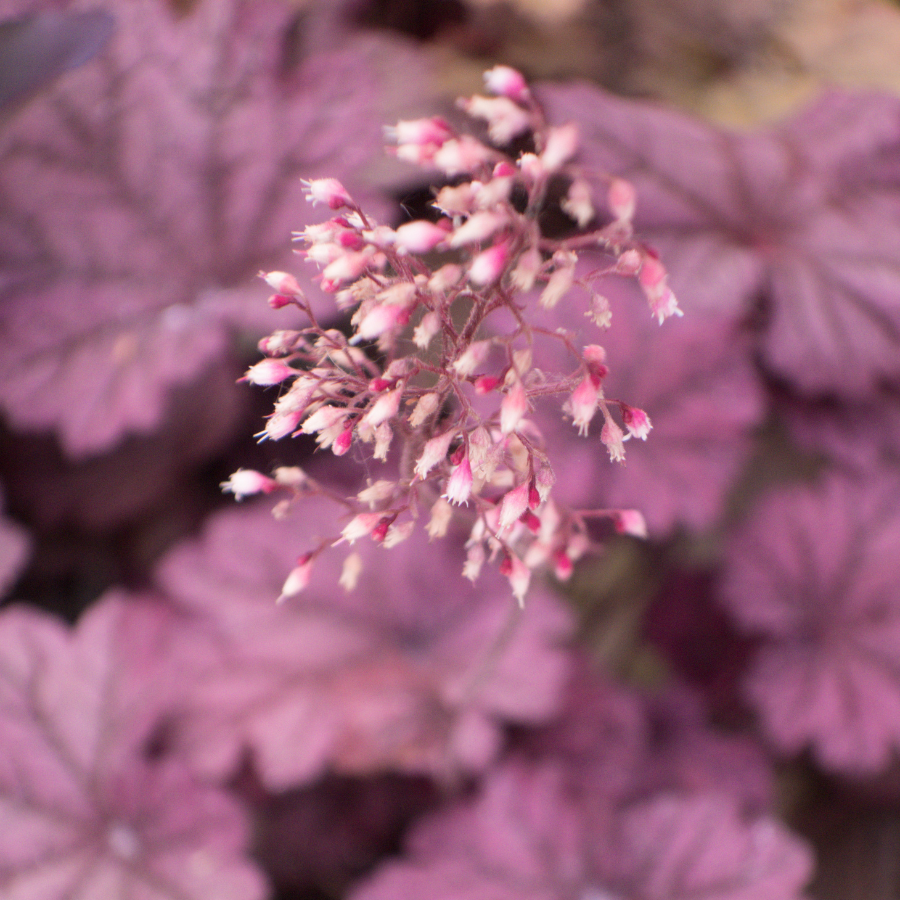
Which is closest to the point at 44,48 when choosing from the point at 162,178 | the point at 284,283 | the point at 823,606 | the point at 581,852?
the point at 162,178

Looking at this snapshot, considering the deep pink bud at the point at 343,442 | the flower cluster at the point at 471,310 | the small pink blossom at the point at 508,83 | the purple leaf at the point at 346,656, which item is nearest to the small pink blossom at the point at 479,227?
the flower cluster at the point at 471,310

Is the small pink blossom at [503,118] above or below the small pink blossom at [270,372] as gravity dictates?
above

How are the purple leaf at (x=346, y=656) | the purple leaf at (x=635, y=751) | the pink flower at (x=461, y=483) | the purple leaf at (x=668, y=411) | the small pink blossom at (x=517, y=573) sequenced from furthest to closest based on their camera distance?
the purple leaf at (x=635, y=751), the purple leaf at (x=668, y=411), the purple leaf at (x=346, y=656), the small pink blossom at (x=517, y=573), the pink flower at (x=461, y=483)

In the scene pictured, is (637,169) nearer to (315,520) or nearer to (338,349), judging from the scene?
(315,520)

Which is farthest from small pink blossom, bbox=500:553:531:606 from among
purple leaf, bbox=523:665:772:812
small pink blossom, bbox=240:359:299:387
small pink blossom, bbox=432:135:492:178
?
purple leaf, bbox=523:665:772:812

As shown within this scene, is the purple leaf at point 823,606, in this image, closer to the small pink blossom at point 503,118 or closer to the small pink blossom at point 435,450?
the small pink blossom at point 435,450

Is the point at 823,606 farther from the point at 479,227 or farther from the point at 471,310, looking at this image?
the point at 479,227

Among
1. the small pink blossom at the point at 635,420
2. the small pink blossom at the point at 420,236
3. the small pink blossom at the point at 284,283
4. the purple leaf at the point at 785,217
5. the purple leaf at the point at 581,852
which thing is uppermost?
the small pink blossom at the point at 420,236

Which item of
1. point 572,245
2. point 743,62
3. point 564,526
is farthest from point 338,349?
point 743,62
